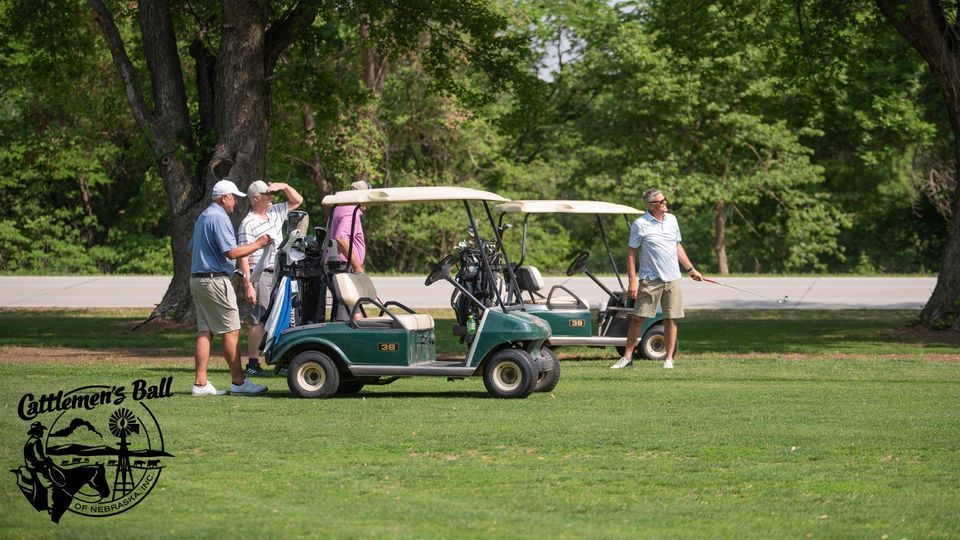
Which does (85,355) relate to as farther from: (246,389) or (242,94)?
(242,94)

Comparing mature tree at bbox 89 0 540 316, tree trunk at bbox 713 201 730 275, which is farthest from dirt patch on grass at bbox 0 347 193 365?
tree trunk at bbox 713 201 730 275

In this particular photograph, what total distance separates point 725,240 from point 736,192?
4.98m

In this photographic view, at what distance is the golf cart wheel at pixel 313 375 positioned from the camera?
1070cm

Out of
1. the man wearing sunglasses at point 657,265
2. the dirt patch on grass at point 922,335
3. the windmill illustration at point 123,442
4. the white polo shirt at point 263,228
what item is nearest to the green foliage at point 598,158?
the dirt patch on grass at point 922,335

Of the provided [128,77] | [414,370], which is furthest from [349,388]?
[128,77]

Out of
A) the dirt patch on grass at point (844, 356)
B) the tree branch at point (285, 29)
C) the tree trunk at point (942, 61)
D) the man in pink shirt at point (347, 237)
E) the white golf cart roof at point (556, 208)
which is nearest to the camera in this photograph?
the man in pink shirt at point (347, 237)

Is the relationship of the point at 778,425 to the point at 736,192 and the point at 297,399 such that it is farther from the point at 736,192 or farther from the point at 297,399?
the point at 736,192

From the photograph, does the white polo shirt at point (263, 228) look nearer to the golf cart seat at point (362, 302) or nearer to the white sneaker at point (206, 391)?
the golf cart seat at point (362, 302)

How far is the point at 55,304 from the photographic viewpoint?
2544 cm

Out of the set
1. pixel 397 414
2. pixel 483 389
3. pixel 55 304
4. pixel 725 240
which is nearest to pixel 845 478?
pixel 397 414

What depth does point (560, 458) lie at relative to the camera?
802 cm

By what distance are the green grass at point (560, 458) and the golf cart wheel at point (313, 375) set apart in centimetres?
22

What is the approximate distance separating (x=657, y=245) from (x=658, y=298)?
0.51 meters

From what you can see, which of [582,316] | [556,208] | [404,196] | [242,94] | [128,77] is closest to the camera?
[404,196]
